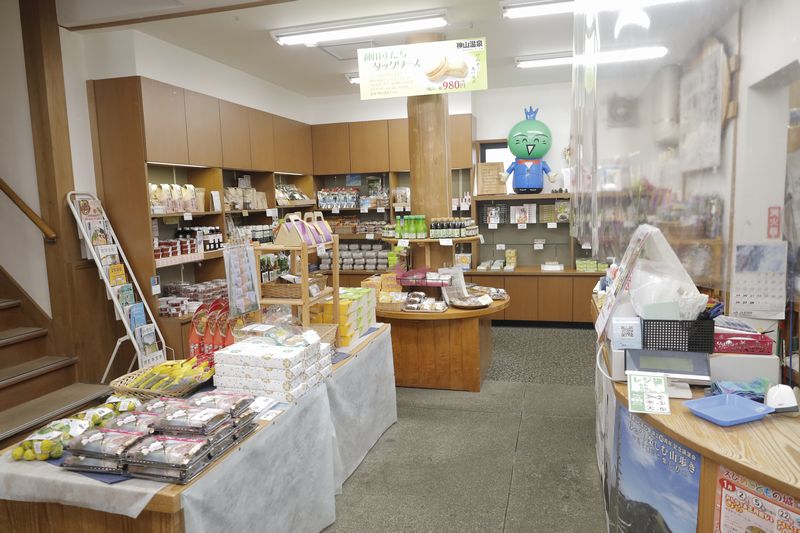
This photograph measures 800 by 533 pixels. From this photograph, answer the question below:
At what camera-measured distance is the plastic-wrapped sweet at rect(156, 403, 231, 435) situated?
1854mm

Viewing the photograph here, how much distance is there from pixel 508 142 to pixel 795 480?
5507mm

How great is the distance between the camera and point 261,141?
589cm

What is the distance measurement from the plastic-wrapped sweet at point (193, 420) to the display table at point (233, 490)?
→ 0.12 metres

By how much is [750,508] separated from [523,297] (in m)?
4.96

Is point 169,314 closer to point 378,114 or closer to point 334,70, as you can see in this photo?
point 334,70

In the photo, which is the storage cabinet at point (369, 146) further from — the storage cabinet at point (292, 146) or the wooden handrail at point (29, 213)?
the wooden handrail at point (29, 213)

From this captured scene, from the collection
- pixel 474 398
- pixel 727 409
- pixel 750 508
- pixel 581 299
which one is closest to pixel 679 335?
pixel 727 409

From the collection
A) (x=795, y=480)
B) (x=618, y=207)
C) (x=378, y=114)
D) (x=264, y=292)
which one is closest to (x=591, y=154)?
(x=618, y=207)

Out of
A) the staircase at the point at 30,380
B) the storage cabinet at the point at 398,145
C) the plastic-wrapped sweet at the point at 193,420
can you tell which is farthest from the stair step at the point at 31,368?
the storage cabinet at the point at 398,145

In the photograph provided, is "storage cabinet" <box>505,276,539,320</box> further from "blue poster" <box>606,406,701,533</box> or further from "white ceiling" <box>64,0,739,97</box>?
"blue poster" <box>606,406,701,533</box>

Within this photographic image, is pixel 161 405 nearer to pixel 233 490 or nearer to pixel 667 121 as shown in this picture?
pixel 233 490

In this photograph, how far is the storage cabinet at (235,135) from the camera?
17.1ft

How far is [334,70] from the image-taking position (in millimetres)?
5938

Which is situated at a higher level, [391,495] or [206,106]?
[206,106]
